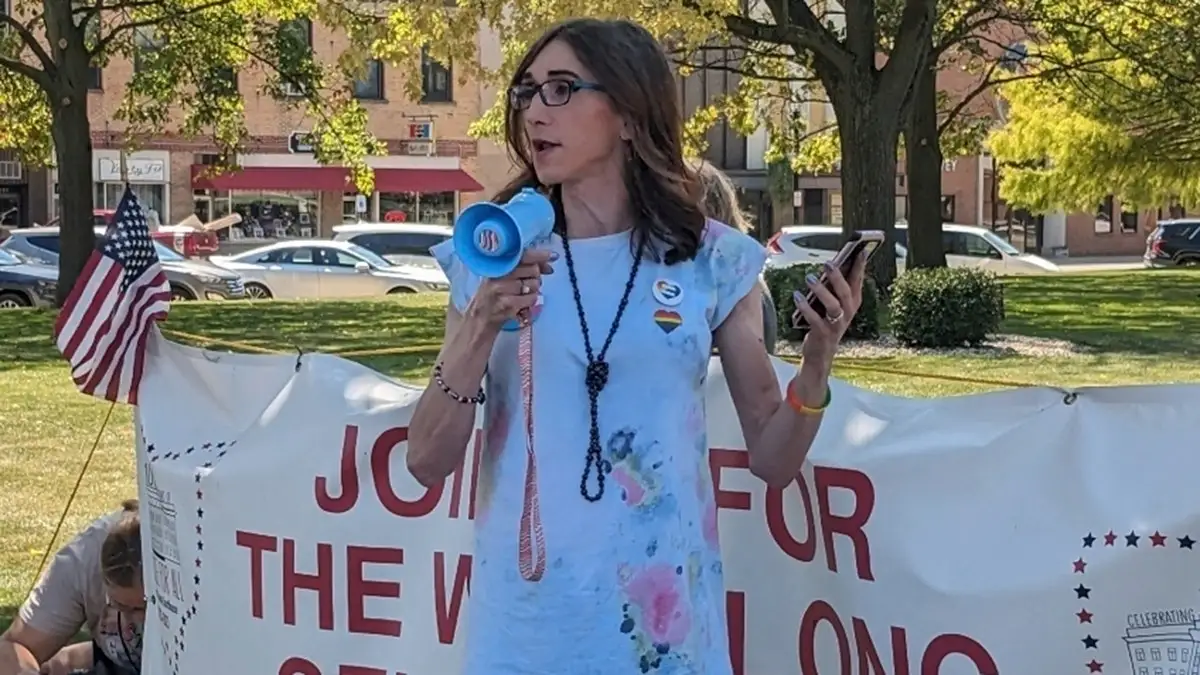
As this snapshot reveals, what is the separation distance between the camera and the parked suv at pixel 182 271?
24.8m

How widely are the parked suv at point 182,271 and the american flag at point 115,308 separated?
2052 centimetres

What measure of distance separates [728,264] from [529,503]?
0.52 m

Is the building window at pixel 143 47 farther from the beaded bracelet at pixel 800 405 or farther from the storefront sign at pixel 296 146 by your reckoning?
the beaded bracelet at pixel 800 405

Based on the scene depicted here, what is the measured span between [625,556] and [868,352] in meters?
11.4

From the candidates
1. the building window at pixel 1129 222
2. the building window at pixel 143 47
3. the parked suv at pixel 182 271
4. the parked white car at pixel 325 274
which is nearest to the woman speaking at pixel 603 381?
the building window at pixel 143 47

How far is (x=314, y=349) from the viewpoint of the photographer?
13023mm

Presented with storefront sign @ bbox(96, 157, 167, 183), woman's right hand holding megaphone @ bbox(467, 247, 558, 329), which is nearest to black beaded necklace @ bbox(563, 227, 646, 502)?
woman's right hand holding megaphone @ bbox(467, 247, 558, 329)

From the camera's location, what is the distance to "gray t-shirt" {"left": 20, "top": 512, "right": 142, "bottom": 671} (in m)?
4.57

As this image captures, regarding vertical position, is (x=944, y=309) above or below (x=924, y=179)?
below

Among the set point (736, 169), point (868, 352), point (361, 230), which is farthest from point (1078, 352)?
point (736, 169)

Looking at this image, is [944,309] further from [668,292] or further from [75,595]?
[668,292]

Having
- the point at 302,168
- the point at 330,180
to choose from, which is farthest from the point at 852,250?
the point at 302,168

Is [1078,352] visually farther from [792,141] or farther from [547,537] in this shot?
[792,141]

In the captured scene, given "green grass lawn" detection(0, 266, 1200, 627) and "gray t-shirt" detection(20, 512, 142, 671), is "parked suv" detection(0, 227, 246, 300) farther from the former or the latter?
"gray t-shirt" detection(20, 512, 142, 671)
